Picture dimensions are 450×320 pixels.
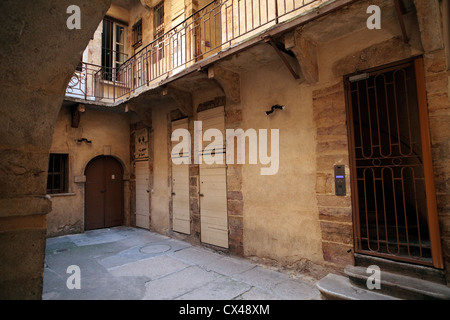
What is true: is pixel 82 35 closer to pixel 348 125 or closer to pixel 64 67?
pixel 64 67

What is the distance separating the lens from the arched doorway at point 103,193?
311 inches

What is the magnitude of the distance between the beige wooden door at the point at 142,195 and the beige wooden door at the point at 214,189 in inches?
102

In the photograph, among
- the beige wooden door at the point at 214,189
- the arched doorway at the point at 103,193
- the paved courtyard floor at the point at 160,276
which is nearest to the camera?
the paved courtyard floor at the point at 160,276

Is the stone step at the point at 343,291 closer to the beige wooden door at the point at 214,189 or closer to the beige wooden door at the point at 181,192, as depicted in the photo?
the beige wooden door at the point at 214,189

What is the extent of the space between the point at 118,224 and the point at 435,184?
8.20 metres

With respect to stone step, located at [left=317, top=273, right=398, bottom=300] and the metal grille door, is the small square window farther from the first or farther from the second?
the metal grille door

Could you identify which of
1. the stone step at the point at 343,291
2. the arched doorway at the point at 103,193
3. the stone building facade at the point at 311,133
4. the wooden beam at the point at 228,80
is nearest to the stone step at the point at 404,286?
the stone step at the point at 343,291

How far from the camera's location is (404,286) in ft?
9.44

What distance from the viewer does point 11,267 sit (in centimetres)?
169

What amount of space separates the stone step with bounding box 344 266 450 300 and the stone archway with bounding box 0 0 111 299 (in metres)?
3.33

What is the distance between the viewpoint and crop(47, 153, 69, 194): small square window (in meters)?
7.34

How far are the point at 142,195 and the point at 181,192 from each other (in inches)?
83.0

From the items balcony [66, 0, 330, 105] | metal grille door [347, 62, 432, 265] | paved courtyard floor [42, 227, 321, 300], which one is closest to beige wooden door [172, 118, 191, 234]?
paved courtyard floor [42, 227, 321, 300]
